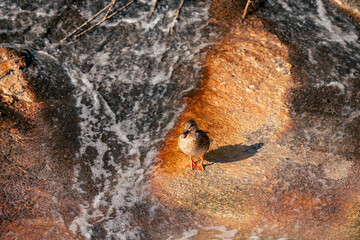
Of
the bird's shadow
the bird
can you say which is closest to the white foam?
the bird's shadow

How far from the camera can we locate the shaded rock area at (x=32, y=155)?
3.94m

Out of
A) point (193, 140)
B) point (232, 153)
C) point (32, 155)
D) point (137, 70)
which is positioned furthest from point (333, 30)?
point (32, 155)

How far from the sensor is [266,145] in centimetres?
416

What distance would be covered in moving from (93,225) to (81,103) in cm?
159

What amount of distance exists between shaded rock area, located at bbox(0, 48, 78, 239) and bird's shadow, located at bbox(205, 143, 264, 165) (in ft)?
6.01

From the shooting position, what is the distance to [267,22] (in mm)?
4406

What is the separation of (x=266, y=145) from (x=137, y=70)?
79.0 inches

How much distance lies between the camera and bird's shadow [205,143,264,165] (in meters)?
4.14

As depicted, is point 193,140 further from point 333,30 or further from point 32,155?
point 333,30

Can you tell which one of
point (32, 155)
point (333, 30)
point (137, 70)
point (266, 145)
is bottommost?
point (32, 155)

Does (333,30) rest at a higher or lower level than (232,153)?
higher

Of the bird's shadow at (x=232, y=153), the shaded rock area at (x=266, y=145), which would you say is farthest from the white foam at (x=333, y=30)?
the bird's shadow at (x=232, y=153)

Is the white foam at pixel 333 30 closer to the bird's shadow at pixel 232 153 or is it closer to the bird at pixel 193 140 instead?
the bird's shadow at pixel 232 153

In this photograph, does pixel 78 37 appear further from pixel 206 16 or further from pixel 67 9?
pixel 206 16
